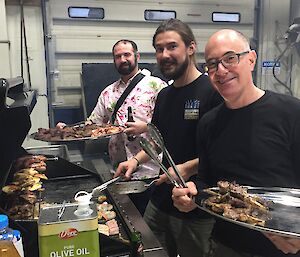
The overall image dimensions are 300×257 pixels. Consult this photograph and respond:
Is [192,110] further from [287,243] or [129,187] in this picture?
[287,243]

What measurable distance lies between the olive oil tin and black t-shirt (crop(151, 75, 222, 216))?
970 mm

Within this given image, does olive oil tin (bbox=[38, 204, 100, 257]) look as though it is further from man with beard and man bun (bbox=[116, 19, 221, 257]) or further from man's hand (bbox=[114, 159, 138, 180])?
man's hand (bbox=[114, 159, 138, 180])

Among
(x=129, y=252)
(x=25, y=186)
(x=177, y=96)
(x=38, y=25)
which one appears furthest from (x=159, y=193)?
(x=38, y=25)

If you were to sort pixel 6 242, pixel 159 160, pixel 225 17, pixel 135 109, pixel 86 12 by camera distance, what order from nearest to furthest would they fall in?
pixel 6 242, pixel 159 160, pixel 135 109, pixel 86 12, pixel 225 17

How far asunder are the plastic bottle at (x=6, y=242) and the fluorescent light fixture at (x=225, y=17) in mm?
3443

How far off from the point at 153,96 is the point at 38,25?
1477mm

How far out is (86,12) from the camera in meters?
3.36

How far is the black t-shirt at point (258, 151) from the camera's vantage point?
1219mm

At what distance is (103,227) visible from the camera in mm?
1127

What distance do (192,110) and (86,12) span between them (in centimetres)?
213

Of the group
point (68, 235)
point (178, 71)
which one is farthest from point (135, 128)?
point (68, 235)

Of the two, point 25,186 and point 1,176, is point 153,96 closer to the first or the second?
point 25,186

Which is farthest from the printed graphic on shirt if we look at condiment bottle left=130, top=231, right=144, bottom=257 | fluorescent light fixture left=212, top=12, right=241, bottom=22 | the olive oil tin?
fluorescent light fixture left=212, top=12, right=241, bottom=22

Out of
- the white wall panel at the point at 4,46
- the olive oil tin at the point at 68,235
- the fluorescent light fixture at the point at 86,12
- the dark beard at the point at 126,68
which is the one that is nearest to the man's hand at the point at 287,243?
the olive oil tin at the point at 68,235
